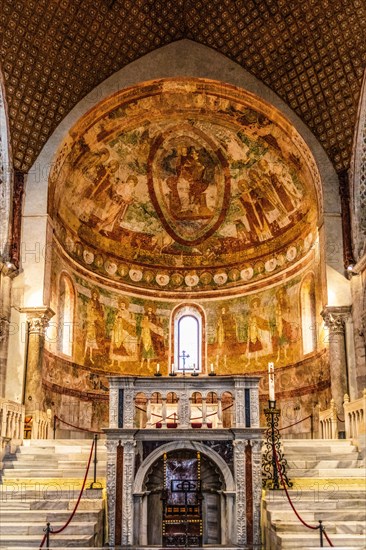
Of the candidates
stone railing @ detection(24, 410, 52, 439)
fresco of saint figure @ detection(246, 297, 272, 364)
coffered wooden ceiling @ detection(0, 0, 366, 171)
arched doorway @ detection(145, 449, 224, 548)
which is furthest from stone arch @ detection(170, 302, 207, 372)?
arched doorway @ detection(145, 449, 224, 548)

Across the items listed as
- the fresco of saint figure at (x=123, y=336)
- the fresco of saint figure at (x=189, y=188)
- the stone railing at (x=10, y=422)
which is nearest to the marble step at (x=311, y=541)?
the stone railing at (x=10, y=422)

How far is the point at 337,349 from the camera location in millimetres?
20609

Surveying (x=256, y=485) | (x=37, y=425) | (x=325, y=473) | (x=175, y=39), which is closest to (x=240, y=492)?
(x=256, y=485)

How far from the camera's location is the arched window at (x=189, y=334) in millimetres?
26875

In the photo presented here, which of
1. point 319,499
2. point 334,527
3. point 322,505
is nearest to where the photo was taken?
point 334,527

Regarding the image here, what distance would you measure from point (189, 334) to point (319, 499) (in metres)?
14.7

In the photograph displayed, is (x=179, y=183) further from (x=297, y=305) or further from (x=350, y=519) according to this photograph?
(x=350, y=519)

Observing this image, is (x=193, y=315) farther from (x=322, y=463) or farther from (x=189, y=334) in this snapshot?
(x=322, y=463)

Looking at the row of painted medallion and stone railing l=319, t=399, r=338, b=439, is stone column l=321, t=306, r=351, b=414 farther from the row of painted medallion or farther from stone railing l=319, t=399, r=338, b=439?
the row of painted medallion

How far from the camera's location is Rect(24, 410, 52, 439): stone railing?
19156 millimetres

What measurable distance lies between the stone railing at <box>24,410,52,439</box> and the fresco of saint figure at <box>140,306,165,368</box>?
6474mm

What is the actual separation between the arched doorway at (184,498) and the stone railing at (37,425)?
684 cm

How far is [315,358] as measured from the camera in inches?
898

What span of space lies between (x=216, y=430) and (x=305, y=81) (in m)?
13.2
